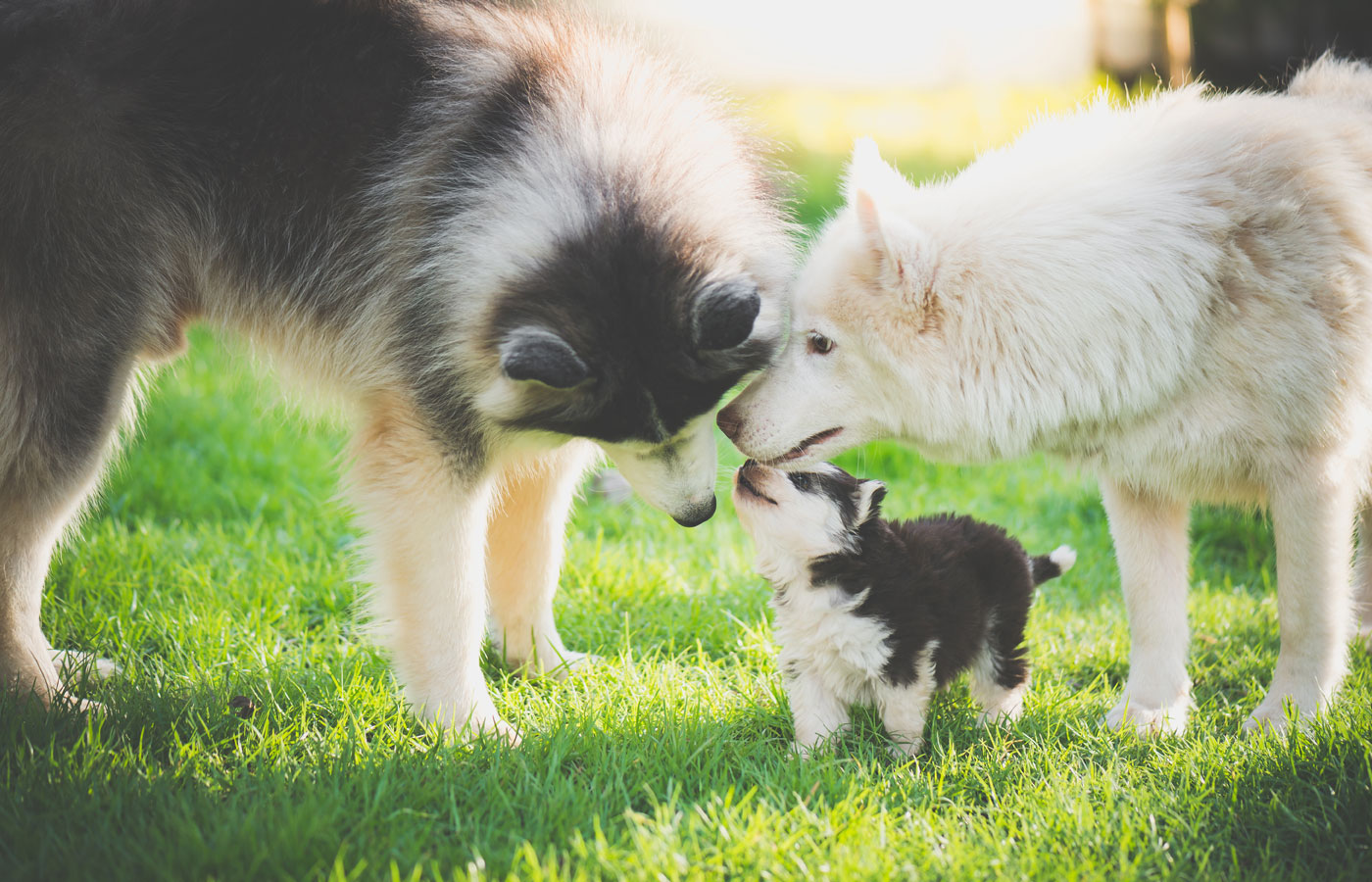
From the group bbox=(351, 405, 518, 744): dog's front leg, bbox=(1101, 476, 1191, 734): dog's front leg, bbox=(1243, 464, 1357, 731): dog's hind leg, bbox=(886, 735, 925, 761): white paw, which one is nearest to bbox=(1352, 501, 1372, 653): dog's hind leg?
bbox=(1243, 464, 1357, 731): dog's hind leg

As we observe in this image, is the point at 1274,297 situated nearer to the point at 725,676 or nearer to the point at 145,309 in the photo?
the point at 725,676

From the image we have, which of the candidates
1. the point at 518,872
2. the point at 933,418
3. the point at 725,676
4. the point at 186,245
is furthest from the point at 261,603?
the point at 933,418

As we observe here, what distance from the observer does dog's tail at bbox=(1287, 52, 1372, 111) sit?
11.3 feet

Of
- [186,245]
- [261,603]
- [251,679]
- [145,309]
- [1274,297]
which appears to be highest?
[1274,297]

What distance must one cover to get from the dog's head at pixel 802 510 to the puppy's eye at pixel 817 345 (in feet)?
1.22

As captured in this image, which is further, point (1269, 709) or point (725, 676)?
point (725, 676)

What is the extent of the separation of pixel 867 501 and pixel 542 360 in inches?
40.4

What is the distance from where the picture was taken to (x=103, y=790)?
2.33 m

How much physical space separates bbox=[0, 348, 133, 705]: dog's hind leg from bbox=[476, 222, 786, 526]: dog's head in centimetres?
116

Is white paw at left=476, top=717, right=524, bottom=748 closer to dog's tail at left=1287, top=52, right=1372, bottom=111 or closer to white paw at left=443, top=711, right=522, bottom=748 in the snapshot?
white paw at left=443, top=711, right=522, bottom=748

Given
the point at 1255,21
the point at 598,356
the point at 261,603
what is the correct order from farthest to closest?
the point at 1255,21 → the point at 261,603 → the point at 598,356

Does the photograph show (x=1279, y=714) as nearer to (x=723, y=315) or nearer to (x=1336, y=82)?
(x=723, y=315)

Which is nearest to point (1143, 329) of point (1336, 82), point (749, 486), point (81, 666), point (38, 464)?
point (749, 486)

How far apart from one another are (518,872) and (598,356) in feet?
4.21
